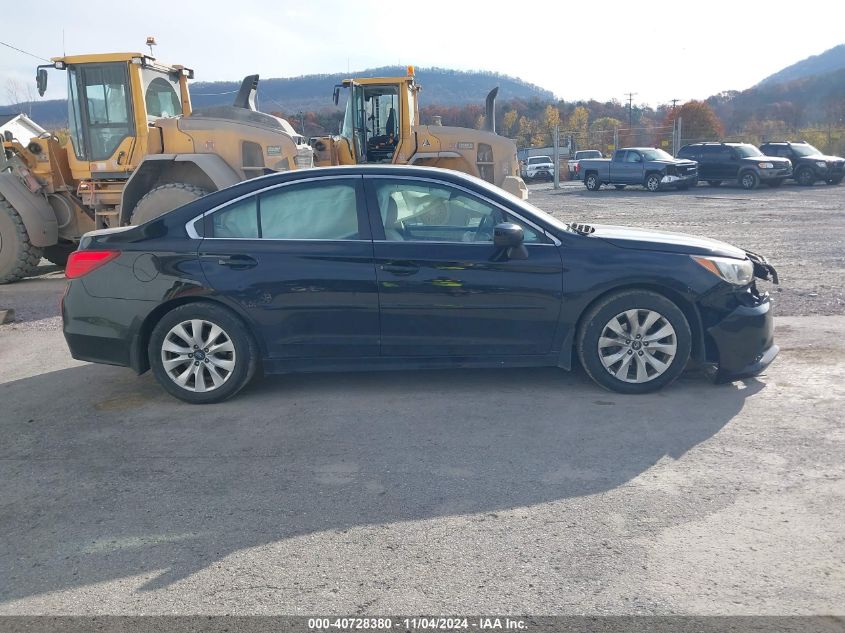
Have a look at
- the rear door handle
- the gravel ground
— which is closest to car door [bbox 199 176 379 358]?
the rear door handle

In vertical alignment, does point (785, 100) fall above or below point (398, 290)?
above

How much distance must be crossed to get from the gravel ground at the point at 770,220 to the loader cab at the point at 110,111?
886 cm

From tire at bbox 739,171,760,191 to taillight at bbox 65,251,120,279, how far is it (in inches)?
1102

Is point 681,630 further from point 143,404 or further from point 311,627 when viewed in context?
point 143,404

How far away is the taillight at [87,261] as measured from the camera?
570 cm

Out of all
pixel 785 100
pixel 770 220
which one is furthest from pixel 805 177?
pixel 785 100

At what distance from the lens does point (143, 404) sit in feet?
18.7

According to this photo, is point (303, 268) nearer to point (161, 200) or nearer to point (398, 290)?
point (398, 290)

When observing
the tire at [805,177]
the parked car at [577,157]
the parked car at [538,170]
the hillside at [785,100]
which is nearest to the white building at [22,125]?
the tire at [805,177]

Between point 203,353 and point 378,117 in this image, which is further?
point 378,117

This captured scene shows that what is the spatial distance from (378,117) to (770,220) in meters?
9.90

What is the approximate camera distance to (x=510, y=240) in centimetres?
536

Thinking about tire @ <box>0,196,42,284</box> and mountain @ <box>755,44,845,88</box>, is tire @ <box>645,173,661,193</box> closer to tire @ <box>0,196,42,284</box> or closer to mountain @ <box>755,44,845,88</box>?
tire @ <box>0,196,42,284</box>

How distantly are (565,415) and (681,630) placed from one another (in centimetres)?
236
